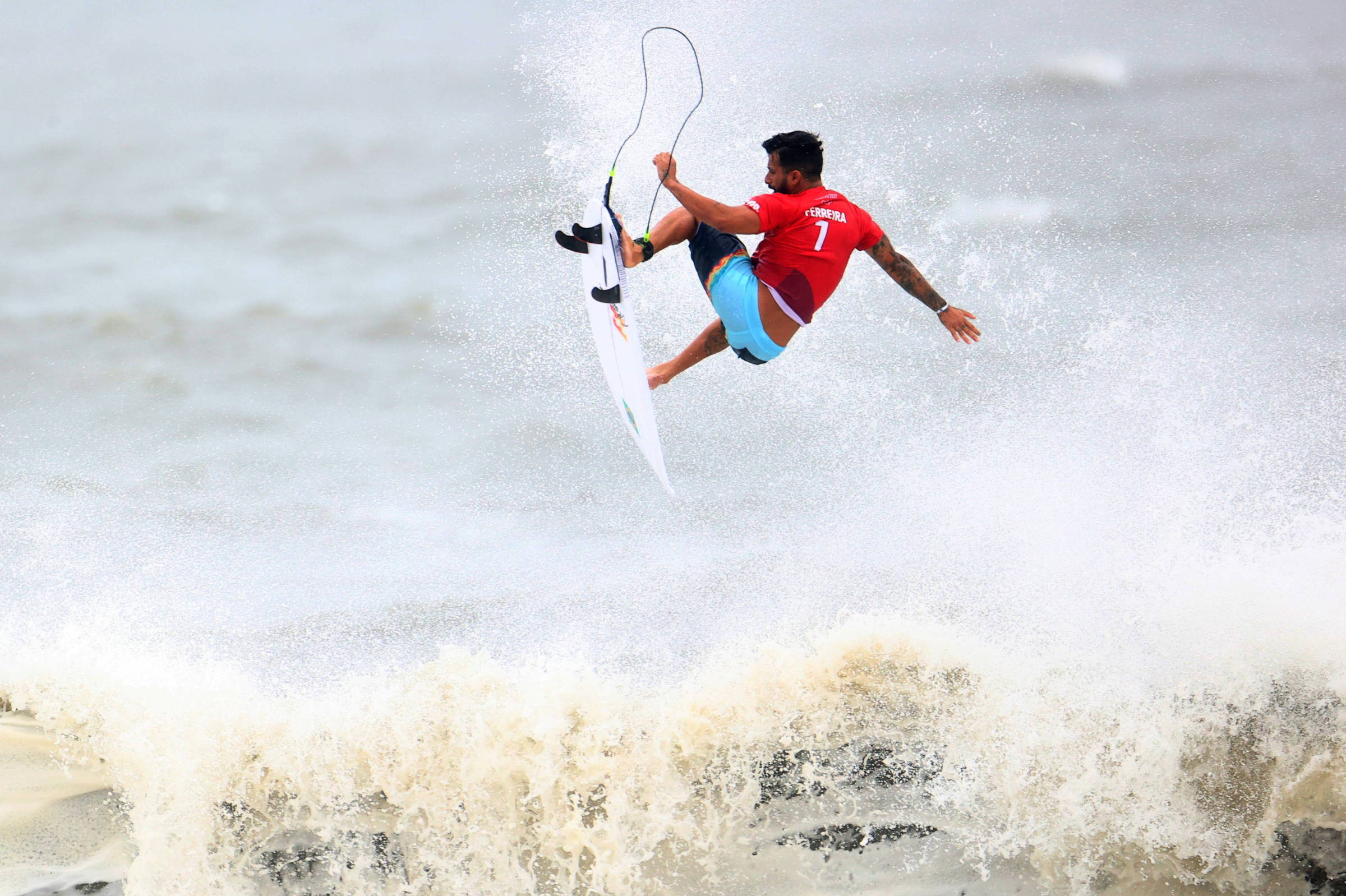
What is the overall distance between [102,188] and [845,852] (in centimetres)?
484

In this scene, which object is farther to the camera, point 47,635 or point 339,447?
point 339,447

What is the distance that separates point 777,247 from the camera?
302 cm

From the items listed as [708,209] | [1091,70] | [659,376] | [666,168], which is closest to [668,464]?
[659,376]

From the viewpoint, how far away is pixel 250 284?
4.98 metres

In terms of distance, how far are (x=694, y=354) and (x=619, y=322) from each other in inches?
17.8

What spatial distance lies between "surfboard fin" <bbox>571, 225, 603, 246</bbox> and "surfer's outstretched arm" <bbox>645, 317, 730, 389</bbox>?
0.65 meters

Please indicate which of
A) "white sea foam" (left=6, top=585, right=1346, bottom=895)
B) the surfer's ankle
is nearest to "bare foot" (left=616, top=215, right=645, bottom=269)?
the surfer's ankle

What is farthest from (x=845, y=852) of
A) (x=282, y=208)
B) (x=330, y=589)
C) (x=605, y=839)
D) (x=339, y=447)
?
(x=282, y=208)

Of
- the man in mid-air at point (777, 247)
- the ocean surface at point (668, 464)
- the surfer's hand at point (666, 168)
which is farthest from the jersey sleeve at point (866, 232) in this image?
the ocean surface at point (668, 464)

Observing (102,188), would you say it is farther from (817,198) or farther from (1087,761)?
(1087,761)

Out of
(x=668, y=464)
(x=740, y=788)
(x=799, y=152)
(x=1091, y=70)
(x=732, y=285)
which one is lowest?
(x=740, y=788)

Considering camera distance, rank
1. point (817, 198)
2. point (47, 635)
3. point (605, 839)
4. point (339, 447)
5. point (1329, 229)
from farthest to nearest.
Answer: point (1329, 229)
point (339, 447)
point (47, 635)
point (605, 839)
point (817, 198)

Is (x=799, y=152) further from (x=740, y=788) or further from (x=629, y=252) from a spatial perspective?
(x=740, y=788)

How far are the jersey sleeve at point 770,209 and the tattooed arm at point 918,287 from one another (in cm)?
37
